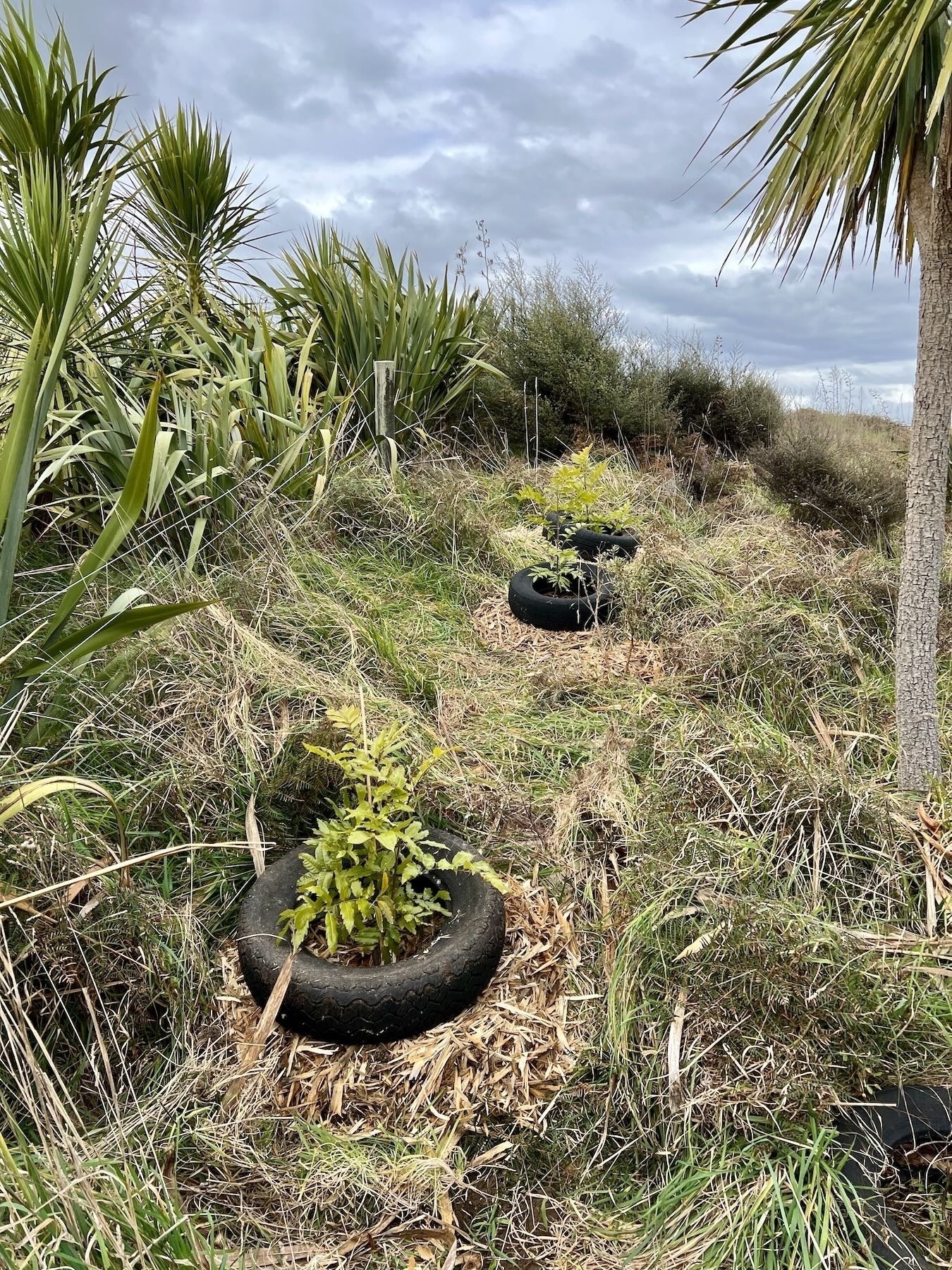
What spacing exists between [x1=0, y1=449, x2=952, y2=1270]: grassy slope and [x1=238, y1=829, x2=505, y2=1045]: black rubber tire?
21 centimetres

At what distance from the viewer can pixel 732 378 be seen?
33.1 feet

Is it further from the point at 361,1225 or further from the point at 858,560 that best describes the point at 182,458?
the point at 858,560

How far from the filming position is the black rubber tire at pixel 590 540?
16.6 ft

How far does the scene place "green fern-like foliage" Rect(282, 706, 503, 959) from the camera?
2324 millimetres

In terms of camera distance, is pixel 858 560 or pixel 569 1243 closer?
pixel 569 1243

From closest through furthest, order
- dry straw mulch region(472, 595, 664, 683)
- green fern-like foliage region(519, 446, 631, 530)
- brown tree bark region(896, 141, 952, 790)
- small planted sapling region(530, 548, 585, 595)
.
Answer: brown tree bark region(896, 141, 952, 790) → dry straw mulch region(472, 595, 664, 683) → small planted sapling region(530, 548, 585, 595) → green fern-like foliage region(519, 446, 631, 530)

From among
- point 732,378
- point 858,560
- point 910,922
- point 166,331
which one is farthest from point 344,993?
point 732,378

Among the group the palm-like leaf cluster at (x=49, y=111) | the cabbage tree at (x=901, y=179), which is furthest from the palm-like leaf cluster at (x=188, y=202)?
the cabbage tree at (x=901, y=179)

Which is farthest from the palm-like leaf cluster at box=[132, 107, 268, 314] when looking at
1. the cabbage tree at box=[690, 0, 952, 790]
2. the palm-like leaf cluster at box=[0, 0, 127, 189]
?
the cabbage tree at box=[690, 0, 952, 790]

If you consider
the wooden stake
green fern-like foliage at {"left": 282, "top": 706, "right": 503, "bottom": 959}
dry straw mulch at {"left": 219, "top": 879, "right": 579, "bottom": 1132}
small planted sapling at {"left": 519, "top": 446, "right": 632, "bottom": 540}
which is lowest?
dry straw mulch at {"left": 219, "top": 879, "right": 579, "bottom": 1132}

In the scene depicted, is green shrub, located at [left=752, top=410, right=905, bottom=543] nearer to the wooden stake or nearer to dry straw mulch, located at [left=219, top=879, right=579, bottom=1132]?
the wooden stake

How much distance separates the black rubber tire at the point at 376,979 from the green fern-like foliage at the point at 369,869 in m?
0.07

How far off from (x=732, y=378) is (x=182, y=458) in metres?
7.95

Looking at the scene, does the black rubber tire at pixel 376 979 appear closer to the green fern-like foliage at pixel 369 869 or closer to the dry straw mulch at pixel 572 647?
the green fern-like foliage at pixel 369 869
